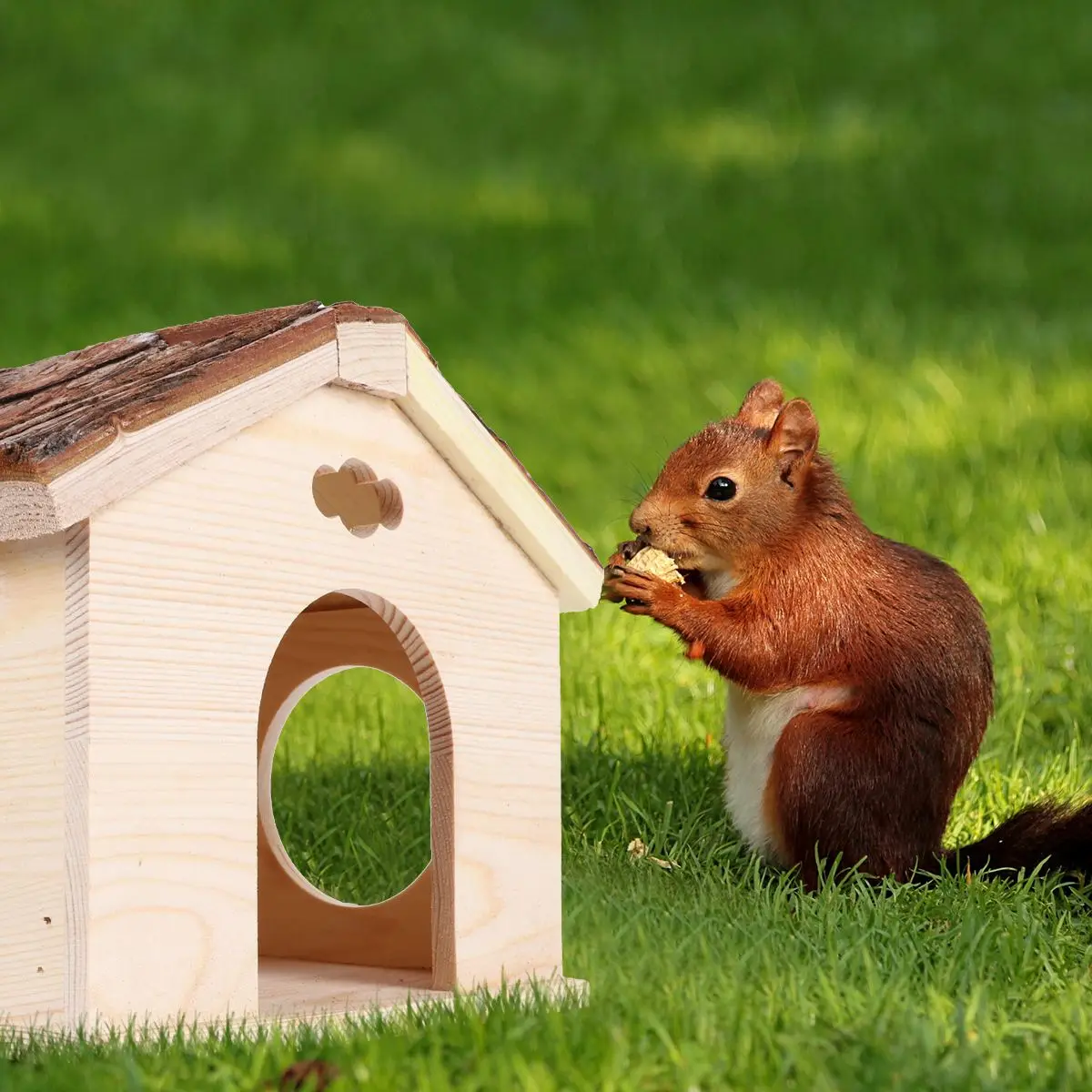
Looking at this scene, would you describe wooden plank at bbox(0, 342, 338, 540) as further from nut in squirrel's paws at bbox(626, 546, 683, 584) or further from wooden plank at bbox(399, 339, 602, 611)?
nut in squirrel's paws at bbox(626, 546, 683, 584)

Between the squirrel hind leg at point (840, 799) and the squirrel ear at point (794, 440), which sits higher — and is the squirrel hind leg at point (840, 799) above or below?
below

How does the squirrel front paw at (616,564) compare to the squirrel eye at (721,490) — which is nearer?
the squirrel front paw at (616,564)

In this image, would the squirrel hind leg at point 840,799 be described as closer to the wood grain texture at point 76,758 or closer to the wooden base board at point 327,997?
the wooden base board at point 327,997

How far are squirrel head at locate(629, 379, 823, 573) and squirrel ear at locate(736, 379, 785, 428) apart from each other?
228mm

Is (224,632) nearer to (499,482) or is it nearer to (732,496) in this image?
(499,482)

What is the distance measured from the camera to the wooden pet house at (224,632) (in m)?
2.70

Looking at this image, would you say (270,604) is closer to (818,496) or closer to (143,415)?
(143,415)

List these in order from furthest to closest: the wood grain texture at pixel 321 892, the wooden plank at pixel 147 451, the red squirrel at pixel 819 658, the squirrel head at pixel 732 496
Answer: the squirrel head at pixel 732 496 < the red squirrel at pixel 819 658 < the wood grain texture at pixel 321 892 < the wooden plank at pixel 147 451

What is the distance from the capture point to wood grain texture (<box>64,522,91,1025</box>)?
8.75 ft

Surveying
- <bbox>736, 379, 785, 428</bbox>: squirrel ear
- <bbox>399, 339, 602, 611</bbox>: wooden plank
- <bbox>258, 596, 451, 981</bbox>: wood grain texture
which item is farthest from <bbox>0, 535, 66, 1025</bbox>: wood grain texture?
<bbox>736, 379, 785, 428</bbox>: squirrel ear

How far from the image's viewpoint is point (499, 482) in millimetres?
3250

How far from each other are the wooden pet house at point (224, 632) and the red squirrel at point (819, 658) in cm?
72

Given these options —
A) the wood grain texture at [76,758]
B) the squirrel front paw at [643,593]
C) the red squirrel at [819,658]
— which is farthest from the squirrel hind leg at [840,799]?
the wood grain texture at [76,758]

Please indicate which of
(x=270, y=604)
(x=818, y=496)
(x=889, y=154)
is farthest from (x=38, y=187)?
(x=270, y=604)
